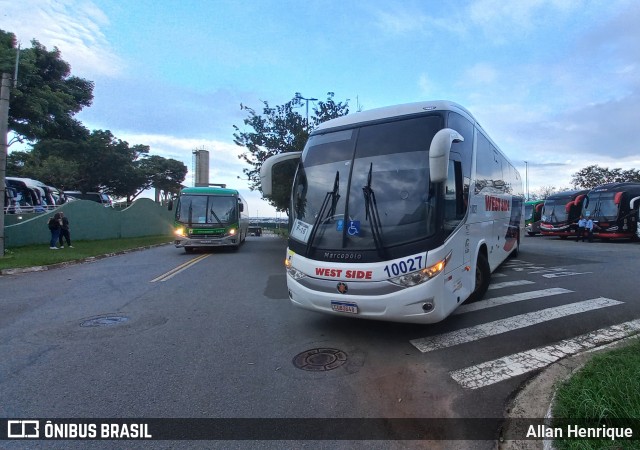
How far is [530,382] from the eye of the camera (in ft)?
13.0

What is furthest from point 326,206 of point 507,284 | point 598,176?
point 598,176

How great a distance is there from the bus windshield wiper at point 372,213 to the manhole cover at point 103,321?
450 cm

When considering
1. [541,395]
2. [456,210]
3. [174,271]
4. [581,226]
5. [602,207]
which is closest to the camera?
[541,395]

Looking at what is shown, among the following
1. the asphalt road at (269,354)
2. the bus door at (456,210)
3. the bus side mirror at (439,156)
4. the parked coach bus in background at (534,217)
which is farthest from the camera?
the parked coach bus in background at (534,217)

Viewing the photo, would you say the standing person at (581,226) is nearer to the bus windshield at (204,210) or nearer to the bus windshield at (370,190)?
the bus windshield at (204,210)

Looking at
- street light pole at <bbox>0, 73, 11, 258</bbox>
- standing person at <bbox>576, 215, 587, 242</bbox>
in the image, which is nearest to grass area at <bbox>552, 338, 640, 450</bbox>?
street light pole at <bbox>0, 73, 11, 258</bbox>

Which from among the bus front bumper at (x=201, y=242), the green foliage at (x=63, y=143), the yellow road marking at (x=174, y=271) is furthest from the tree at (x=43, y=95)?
the yellow road marking at (x=174, y=271)

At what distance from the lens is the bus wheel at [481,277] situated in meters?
7.08

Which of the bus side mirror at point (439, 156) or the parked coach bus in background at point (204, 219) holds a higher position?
the bus side mirror at point (439, 156)

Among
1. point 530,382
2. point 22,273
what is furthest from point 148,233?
point 530,382

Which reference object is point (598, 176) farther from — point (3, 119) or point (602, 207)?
point (3, 119)

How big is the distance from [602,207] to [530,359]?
75.2 ft

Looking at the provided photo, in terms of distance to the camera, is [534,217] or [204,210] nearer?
[204,210]

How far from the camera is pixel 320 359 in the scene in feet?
15.5
